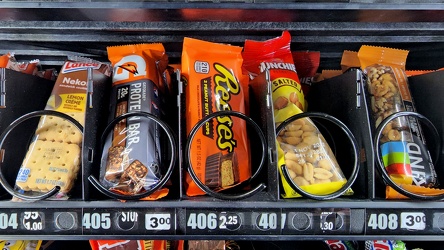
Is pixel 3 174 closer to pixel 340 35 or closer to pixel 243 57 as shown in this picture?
pixel 243 57

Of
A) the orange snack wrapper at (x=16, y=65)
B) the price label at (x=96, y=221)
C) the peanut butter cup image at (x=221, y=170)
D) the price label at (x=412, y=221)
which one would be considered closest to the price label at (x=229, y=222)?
the peanut butter cup image at (x=221, y=170)

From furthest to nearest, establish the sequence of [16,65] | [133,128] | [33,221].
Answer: [16,65] → [133,128] → [33,221]

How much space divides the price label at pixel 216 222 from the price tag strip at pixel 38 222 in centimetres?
Answer: 23

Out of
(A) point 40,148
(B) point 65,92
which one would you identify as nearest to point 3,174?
(A) point 40,148

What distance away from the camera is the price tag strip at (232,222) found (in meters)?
0.76

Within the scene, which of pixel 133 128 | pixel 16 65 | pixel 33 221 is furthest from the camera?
pixel 16 65

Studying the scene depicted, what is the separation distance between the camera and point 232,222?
764 millimetres

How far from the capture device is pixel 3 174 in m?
0.83

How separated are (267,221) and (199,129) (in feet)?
0.86

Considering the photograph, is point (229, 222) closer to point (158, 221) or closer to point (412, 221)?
point (158, 221)

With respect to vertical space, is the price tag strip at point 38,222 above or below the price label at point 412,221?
above

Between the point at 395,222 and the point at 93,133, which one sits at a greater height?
the point at 93,133

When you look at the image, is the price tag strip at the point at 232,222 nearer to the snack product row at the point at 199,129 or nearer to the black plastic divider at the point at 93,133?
the snack product row at the point at 199,129

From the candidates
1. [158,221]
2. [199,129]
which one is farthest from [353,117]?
[158,221]
